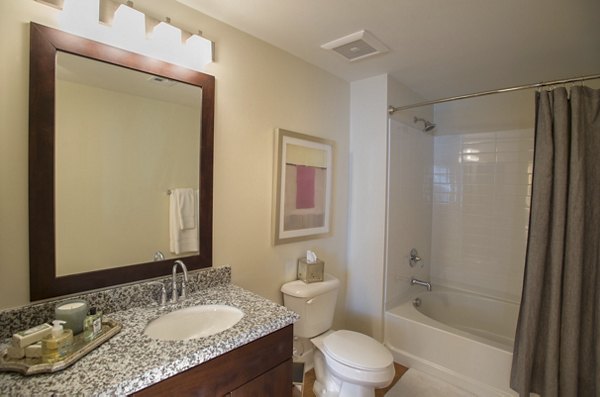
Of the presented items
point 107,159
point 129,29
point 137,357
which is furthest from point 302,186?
point 137,357

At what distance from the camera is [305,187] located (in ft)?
7.16

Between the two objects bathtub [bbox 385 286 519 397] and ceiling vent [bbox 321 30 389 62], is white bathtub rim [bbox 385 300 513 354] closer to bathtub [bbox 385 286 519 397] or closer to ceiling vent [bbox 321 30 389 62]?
bathtub [bbox 385 286 519 397]

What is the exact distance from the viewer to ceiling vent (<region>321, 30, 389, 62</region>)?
180cm

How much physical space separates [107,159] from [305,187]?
125cm

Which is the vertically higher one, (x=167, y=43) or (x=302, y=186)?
(x=167, y=43)

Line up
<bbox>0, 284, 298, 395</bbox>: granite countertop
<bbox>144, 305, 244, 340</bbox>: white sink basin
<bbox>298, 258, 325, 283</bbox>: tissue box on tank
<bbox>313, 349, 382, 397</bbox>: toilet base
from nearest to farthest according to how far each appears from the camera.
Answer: <bbox>0, 284, 298, 395</bbox>: granite countertop
<bbox>144, 305, 244, 340</bbox>: white sink basin
<bbox>313, 349, 382, 397</bbox>: toilet base
<bbox>298, 258, 325, 283</bbox>: tissue box on tank

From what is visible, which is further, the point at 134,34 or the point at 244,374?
the point at 134,34

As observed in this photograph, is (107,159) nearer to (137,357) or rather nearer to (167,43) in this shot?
(167,43)

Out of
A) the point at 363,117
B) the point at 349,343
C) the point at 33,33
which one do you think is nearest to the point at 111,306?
the point at 33,33

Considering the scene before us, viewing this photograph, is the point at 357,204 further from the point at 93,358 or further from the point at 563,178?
the point at 93,358

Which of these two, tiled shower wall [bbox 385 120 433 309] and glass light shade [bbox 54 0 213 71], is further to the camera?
tiled shower wall [bbox 385 120 433 309]

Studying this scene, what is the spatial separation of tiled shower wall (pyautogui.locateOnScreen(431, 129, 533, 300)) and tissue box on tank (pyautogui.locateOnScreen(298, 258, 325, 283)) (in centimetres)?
170

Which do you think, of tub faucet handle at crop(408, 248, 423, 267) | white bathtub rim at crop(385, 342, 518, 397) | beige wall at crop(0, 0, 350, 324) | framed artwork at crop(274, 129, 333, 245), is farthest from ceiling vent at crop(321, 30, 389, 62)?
white bathtub rim at crop(385, 342, 518, 397)

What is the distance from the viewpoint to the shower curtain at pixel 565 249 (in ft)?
5.17
